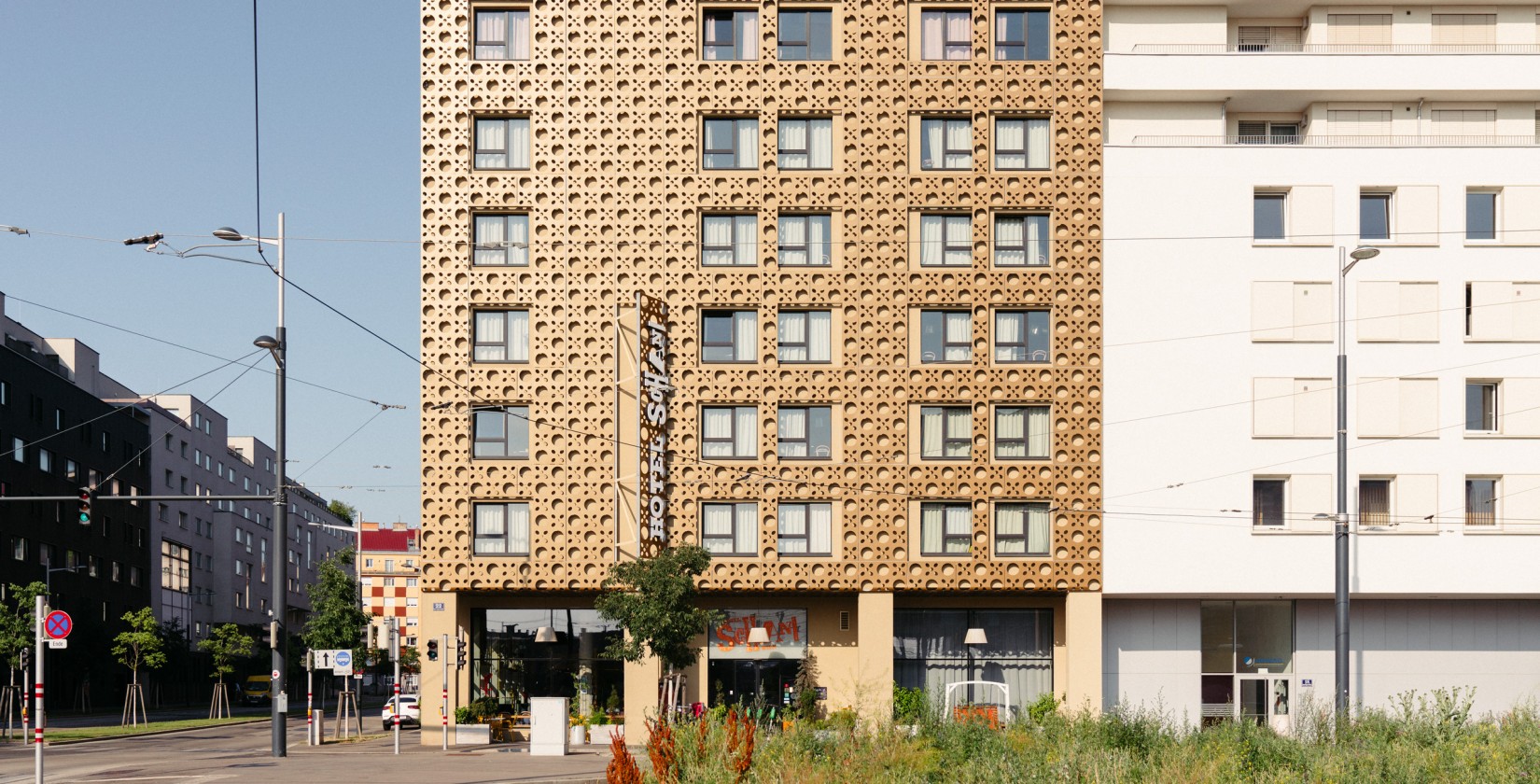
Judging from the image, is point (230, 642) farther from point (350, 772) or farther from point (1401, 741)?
point (1401, 741)

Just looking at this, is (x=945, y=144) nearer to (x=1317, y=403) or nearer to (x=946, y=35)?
(x=946, y=35)

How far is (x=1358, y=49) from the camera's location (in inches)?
1847

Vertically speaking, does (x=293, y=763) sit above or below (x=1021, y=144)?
below

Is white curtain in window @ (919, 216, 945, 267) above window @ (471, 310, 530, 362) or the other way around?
above

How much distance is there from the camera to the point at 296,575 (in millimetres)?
150000

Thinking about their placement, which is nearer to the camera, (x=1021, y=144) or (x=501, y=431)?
(x=501, y=431)

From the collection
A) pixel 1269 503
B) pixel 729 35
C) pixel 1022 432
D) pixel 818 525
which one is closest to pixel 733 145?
pixel 729 35

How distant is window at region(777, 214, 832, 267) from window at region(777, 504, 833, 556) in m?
7.17

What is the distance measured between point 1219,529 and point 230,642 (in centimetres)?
5741

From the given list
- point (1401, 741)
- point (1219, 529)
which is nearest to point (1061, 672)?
point (1219, 529)

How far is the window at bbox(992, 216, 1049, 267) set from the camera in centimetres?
4506

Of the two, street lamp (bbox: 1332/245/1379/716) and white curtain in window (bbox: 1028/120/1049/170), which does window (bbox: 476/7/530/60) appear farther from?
street lamp (bbox: 1332/245/1379/716)

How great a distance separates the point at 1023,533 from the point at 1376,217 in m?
14.0

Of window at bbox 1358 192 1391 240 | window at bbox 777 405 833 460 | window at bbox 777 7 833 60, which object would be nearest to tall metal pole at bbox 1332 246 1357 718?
window at bbox 1358 192 1391 240
